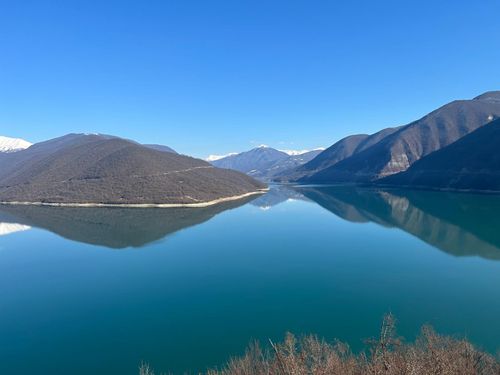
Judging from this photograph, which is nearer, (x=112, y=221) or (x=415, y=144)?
(x=112, y=221)

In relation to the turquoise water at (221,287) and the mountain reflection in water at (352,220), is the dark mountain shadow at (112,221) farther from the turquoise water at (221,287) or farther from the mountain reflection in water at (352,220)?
the turquoise water at (221,287)

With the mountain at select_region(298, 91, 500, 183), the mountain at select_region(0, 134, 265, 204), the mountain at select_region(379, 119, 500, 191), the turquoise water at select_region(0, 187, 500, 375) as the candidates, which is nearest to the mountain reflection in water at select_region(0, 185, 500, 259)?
the turquoise water at select_region(0, 187, 500, 375)

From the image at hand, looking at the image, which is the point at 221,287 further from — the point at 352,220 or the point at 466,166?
the point at 466,166

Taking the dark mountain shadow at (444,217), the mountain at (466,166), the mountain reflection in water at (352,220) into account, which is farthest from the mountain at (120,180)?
the mountain at (466,166)

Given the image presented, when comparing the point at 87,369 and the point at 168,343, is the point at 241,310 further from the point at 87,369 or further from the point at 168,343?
the point at 87,369

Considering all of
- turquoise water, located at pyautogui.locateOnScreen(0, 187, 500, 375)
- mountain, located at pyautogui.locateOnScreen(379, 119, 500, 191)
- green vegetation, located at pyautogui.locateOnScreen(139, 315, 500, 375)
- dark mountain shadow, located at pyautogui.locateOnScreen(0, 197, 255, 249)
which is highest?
mountain, located at pyautogui.locateOnScreen(379, 119, 500, 191)

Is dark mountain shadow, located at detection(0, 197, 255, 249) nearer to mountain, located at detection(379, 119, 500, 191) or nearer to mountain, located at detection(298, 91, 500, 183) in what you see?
mountain, located at detection(379, 119, 500, 191)

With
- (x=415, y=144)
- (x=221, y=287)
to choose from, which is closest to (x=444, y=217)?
(x=221, y=287)
